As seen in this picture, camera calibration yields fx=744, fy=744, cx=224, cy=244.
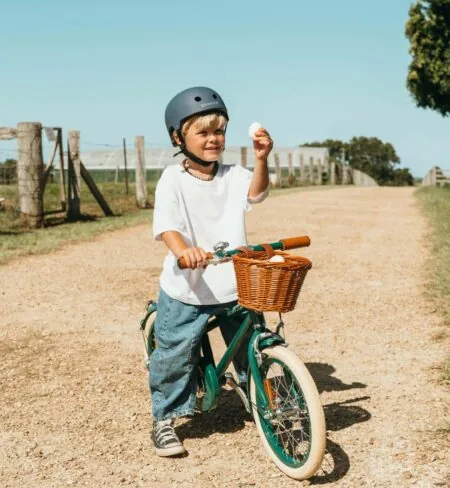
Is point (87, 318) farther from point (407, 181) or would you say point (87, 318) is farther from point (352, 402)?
point (407, 181)

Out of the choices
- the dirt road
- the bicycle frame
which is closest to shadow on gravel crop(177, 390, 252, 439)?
the dirt road

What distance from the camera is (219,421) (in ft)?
14.8

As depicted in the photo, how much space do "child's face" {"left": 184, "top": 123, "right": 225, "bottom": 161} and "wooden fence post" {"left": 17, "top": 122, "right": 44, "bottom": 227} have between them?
10709 millimetres

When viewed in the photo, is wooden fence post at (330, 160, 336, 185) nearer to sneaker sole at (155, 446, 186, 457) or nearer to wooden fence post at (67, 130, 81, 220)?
wooden fence post at (67, 130, 81, 220)

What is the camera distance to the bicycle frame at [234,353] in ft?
12.5

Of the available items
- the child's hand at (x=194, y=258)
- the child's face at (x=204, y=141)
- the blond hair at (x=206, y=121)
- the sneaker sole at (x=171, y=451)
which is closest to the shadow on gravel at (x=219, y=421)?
the sneaker sole at (x=171, y=451)

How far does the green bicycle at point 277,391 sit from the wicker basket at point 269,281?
0.06 m

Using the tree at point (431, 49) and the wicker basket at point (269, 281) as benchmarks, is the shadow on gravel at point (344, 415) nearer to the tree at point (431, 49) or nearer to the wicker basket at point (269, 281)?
the wicker basket at point (269, 281)

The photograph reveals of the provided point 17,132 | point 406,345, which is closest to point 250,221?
point 17,132

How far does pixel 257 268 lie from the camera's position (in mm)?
3367

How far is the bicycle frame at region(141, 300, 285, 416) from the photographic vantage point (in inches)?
150

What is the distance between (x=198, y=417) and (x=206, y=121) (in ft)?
6.15

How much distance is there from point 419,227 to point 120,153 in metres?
47.4

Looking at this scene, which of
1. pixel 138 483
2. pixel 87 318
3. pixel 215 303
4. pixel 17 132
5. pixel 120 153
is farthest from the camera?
pixel 120 153
